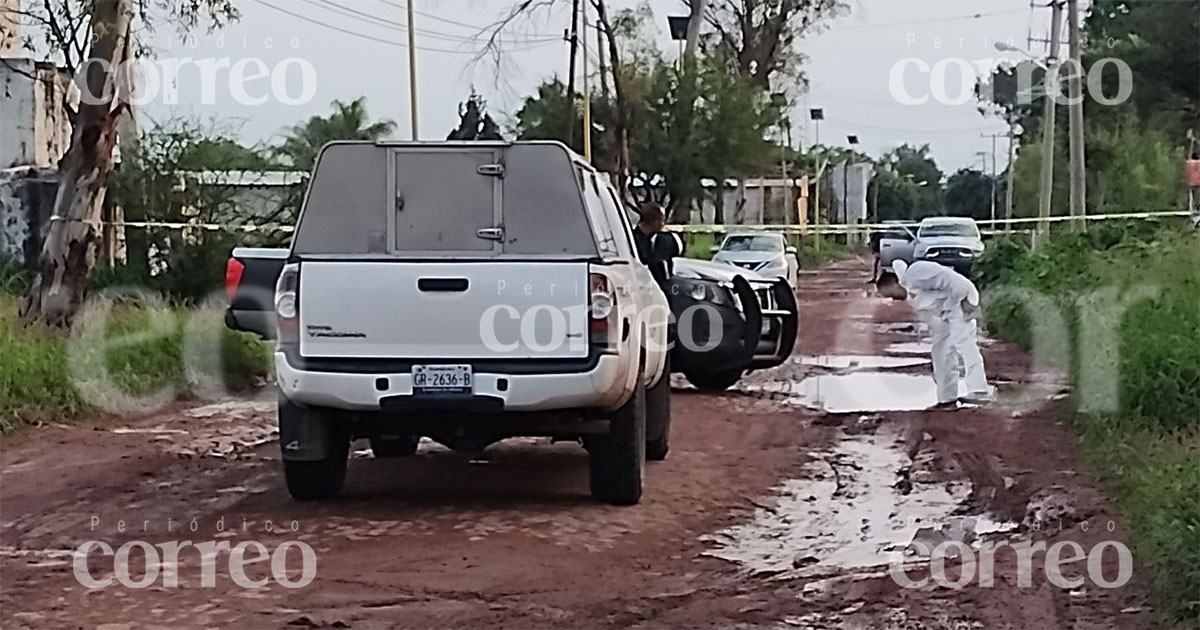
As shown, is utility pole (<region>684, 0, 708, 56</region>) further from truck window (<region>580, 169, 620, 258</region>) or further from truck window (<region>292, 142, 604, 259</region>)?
truck window (<region>292, 142, 604, 259</region>)

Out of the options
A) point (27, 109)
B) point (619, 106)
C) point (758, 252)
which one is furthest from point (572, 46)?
point (27, 109)

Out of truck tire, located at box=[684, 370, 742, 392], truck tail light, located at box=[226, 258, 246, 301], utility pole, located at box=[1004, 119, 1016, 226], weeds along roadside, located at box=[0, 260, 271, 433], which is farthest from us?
utility pole, located at box=[1004, 119, 1016, 226]

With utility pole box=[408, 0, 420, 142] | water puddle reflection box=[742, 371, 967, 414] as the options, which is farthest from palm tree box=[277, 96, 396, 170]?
water puddle reflection box=[742, 371, 967, 414]

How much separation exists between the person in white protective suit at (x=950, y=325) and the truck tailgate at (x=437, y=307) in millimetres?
5834

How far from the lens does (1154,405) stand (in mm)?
10359

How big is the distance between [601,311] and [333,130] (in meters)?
43.3

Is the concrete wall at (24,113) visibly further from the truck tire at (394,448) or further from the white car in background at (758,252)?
the truck tire at (394,448)

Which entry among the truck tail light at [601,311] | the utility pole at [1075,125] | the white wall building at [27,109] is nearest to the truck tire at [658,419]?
the truck tail light at [601,311]

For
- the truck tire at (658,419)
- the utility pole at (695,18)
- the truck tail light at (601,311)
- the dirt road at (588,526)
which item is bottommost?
the dirt road at (588,526)

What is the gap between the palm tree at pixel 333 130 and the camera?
32719 mm

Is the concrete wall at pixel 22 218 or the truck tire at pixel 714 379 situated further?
the concrete wall at pixel 22 218

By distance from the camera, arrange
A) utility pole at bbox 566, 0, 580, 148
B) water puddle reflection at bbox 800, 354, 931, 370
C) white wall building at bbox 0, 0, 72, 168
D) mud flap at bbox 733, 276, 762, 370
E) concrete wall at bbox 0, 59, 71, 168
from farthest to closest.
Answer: utility pole at bbox 566, 0, 580, 148 < concrete wall at bbox 0, 59, 71, 168 < white wall building at bbox 0, 0, 72, 168 < water puddle reflection at bbox 800, 354, 931, 370 < mud flap at bbox 733, 276, 762, 370

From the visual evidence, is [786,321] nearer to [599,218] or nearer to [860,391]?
[860,391]

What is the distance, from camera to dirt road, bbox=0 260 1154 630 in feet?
22.0
